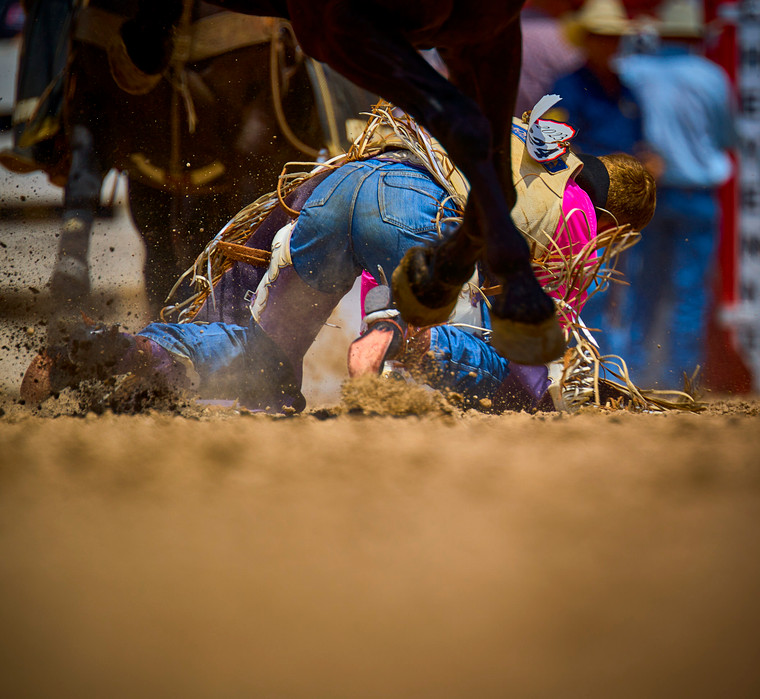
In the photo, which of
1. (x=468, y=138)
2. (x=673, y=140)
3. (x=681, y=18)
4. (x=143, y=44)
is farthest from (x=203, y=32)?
(x=681, y=18)

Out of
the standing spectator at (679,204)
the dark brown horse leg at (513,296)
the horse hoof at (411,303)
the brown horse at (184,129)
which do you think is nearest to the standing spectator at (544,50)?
the standing spectator at (679,204)

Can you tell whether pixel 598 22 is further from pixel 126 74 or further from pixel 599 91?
pixel 126 74

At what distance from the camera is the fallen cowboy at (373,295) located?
250 cm

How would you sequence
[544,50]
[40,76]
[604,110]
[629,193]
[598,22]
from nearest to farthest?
1. [629,193]
2. [40,76]
3. [604,110]
4. [544,50]
5. [598,22]

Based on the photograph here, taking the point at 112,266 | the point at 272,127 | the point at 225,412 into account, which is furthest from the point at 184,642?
the point at 272,127

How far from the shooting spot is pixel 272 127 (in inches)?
123

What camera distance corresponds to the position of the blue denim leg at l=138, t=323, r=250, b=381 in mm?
2566

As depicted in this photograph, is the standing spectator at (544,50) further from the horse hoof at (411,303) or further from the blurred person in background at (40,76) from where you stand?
the blurred person in background at (40,76)

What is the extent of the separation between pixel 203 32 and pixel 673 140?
8.59 ft

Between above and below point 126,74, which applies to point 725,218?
below

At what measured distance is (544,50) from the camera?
4.11 meters

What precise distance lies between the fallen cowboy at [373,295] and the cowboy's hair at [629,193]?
0.13 feet

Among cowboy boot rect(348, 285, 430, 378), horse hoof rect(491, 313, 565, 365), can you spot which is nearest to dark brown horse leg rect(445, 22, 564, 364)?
horse hoof rect(491, 313, 565, 365)

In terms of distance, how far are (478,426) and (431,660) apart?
948 millimetres
